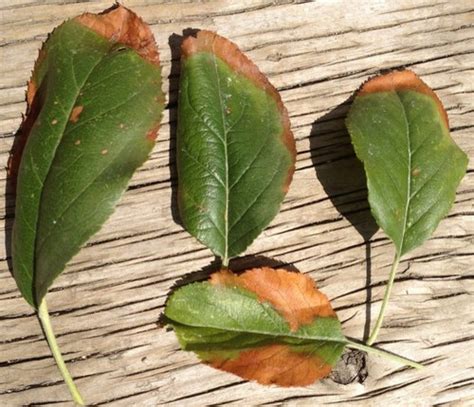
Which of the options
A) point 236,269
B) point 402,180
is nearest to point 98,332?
point 236,269

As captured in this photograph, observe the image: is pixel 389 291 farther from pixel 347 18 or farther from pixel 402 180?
pixel 347 18

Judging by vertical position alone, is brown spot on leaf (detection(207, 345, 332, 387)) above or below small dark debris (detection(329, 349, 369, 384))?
above

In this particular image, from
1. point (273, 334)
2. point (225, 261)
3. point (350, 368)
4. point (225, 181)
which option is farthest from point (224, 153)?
point (350, 368)

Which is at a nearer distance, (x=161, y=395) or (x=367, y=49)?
(x=161, y=395)

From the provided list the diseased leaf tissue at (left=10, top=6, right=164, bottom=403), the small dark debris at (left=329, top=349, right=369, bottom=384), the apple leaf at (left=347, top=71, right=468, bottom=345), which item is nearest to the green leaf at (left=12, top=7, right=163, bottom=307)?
the diseased leaf tissue at (left=10, top=6, right=164, bottom=403)

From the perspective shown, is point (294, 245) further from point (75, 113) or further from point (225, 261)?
point (75, 113)

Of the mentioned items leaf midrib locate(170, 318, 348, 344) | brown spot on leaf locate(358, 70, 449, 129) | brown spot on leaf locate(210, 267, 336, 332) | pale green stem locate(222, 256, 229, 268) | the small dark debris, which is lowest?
the small dark debris

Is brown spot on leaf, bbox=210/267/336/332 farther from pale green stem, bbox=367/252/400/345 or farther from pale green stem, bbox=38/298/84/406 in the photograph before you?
pale green stem, bbox=38/298/84/406
